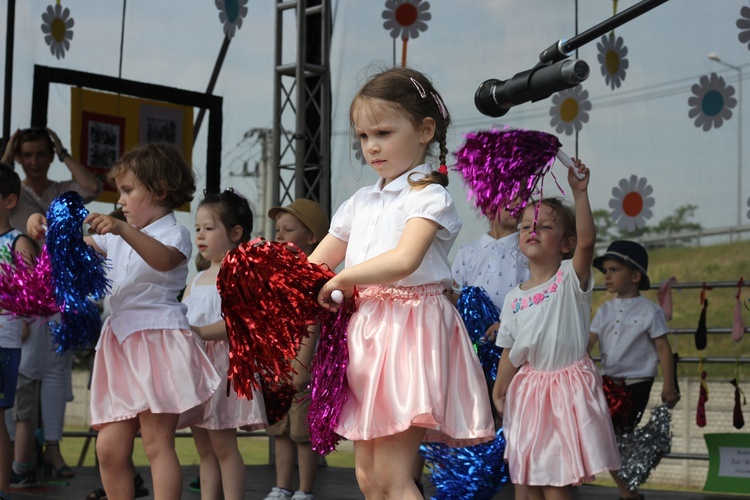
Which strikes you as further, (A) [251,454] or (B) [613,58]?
(A) [251,454]

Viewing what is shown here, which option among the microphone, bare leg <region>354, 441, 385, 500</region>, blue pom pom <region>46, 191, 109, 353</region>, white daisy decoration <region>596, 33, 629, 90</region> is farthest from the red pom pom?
white daisy decoration <region>596, 33, 629, 90</region>

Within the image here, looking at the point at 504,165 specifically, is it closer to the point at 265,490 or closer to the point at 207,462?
the point at 207,462

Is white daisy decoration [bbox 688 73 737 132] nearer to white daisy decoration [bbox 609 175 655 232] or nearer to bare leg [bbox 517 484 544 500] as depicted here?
white daisy decoration [bbox 609 175 655 232]

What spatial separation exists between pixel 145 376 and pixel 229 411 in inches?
26.5

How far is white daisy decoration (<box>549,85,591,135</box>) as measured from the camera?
20.8 ft

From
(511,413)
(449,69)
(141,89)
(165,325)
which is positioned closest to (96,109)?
(141,89)

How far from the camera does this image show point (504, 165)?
3.36 meters

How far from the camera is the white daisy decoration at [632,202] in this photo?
6.24 metres

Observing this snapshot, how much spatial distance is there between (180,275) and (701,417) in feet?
11.6

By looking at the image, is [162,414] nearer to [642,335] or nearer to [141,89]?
[642,335]

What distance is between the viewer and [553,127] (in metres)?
6.39

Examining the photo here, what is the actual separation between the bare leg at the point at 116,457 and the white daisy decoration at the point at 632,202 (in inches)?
145

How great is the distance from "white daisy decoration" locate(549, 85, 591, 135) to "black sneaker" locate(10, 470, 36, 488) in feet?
12.1

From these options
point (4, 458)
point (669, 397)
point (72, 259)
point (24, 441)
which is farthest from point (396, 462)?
point (24, 441)
